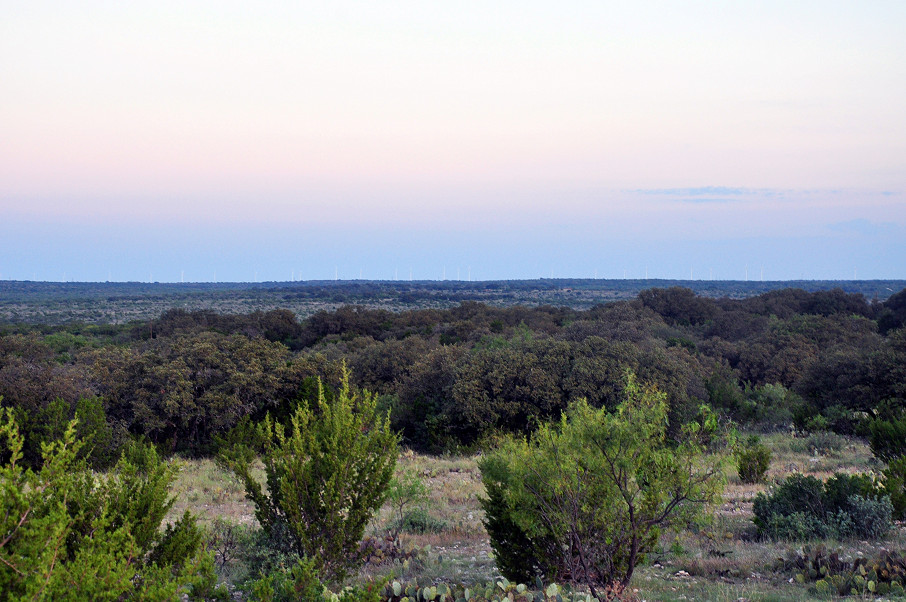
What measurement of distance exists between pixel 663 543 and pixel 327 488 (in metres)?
4.96

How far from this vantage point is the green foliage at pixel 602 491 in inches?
228

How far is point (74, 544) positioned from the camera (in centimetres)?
443

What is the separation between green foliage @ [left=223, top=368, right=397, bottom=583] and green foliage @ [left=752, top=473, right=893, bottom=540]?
18.0 ft

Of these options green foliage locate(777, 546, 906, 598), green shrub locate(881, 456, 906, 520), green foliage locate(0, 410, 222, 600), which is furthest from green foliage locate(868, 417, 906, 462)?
green foliage locate(0, 410, 222, 600)

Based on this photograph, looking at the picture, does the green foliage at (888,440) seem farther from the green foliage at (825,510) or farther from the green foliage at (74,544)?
the green foliage at (74,544)

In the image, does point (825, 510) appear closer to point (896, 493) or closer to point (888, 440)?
point (896, 493)

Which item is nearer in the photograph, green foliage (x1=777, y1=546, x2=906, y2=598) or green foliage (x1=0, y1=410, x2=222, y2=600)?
green foliage (x1=0, y1=410, x2=222, y2=600)

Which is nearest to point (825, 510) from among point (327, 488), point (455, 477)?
point (327, 488)

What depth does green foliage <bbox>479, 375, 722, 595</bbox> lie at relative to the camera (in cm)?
580

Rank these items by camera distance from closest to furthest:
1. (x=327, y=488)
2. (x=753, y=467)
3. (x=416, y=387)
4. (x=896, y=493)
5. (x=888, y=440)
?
(x=327, y=488) < (x=896, y=493) < (x=753, y=467) < (x=888, y=440) < (x=416, y=387)

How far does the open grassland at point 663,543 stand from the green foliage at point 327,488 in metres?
0.93

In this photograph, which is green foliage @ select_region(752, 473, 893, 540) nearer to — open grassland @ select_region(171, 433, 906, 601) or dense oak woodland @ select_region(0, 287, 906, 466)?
open grassland @ select_region(171, 433, 906, 601)

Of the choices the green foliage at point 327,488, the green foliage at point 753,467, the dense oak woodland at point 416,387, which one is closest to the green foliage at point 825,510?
the green foliage at point 753,467

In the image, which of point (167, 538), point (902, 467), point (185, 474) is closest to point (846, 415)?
point (902, 467)
